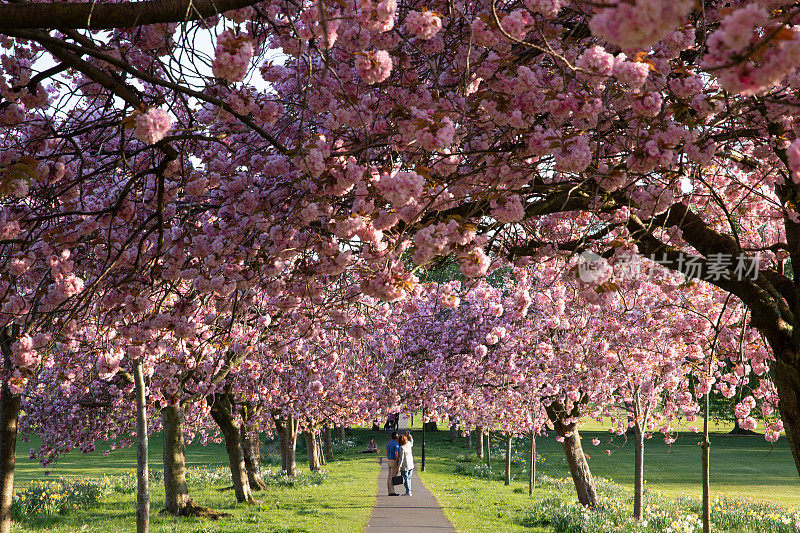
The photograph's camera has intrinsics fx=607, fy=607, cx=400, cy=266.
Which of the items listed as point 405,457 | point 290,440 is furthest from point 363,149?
point 290,440

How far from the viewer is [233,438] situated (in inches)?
580

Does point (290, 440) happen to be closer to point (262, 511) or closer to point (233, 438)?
point (233, 438)

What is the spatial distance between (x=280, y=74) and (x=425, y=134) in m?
2.09

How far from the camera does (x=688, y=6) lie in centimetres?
158

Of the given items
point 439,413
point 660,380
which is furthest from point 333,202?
point 439,413

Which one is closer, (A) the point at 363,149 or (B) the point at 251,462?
(A) the point at 363,149

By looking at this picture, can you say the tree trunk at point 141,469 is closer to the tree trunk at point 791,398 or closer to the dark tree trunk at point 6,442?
the dark tree trunk at point 6,442

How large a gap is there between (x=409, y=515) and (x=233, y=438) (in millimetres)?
4743

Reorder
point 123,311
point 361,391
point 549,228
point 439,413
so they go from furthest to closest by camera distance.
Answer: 1. point 439,413
2. point 361,391
3. point 549,228
4. point 123,311

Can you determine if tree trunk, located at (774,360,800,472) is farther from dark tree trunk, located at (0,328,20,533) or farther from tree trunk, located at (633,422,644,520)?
dark tree trunk, located at (0,328,20,533)

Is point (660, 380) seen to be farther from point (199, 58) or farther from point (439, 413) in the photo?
point (199, 58)

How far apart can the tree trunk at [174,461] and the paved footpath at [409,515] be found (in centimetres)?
408

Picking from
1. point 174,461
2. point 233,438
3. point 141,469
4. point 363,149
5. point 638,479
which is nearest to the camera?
point 363,149

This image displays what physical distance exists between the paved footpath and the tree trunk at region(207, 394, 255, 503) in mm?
3304
